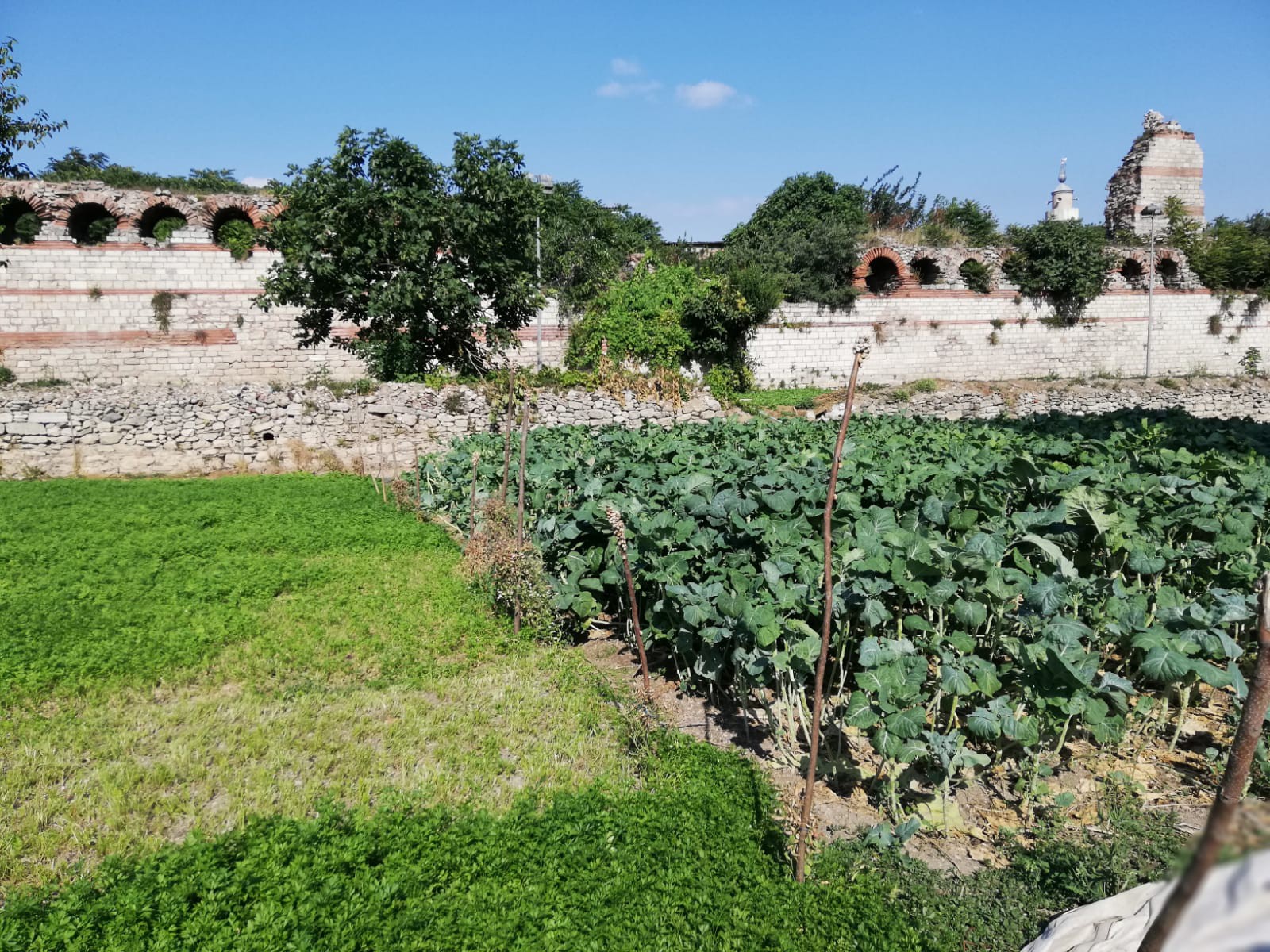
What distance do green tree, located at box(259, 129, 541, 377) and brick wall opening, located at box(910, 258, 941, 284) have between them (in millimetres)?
13820

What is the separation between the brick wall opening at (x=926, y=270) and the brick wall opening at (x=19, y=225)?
25982mm

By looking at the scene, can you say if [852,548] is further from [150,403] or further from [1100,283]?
[1100,283]

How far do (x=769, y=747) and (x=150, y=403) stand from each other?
14.4 m

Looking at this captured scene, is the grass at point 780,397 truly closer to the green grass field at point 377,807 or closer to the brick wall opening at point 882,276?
the brick wall opening at point 882,276

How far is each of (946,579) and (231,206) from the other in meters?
24.3

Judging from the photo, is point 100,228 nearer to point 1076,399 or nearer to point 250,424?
point 250,424

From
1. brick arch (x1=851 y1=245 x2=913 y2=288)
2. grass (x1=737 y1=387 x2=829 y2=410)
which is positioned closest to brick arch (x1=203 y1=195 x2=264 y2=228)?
grass (x1=737 y1=387 x2=829 y2=410)

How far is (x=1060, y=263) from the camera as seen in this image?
81.8ft

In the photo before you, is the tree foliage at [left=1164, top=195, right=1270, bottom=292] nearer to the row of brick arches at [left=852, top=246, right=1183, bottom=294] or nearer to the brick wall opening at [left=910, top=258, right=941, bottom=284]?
the row of brick arches at [left=852, top=246, right=1183, bottom=294]

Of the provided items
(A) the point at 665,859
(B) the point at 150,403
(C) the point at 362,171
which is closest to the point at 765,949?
(A) the point at 665,859

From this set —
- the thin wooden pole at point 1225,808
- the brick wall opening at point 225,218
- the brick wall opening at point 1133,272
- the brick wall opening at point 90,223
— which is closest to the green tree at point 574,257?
the brick wall opening at point 225,218

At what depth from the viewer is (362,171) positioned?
1675cm

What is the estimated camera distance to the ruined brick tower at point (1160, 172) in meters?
29.3

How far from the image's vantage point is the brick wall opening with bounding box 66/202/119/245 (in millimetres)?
21625
